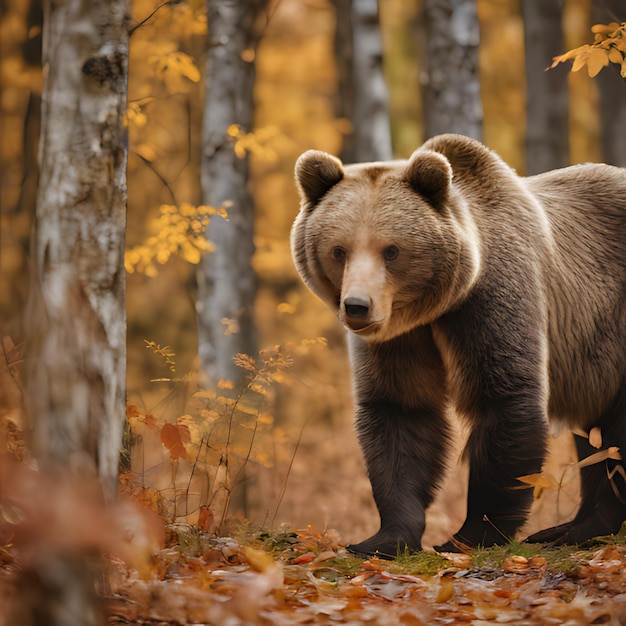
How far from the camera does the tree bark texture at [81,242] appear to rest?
10.4ft

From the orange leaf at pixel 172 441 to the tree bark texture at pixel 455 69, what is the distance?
6.31 m

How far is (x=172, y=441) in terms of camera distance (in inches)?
197

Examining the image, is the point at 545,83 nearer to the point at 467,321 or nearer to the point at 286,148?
the point at 286,148

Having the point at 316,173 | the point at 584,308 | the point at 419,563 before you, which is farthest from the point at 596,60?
the point at 419,563

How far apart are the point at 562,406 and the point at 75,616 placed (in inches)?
163

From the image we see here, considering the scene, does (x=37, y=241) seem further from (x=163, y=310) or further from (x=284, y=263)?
(x=163, y=310)

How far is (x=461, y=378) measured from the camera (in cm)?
534

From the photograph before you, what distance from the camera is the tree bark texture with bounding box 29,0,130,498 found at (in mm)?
3166

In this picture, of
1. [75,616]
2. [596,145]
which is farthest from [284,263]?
[75,616]

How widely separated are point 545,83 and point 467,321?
766cm

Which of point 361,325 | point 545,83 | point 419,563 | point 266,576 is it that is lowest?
point 419,563

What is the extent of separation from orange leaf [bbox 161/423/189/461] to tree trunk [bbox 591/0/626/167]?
855 cm

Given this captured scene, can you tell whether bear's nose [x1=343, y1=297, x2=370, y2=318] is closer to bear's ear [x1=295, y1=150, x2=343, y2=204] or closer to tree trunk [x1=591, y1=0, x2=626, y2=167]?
bear's ear [x1=295, y1=150, x2=343, y2=204]

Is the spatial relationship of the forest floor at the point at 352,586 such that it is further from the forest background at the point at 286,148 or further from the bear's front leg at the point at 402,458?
the forest background at the point at 286,148
